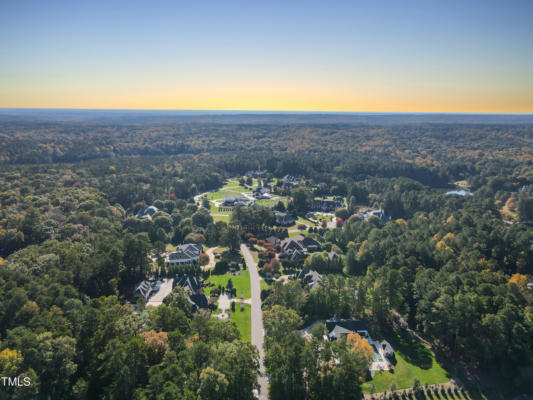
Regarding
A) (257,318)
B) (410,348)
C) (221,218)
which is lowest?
(410,348)

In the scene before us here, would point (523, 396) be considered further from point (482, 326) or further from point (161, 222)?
point (161, 222)

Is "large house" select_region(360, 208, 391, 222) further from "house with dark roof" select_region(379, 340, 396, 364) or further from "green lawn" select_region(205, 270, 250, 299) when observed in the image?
"house with dark roof" select_region(379, 340, 396, 364)

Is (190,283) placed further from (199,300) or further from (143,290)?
(143,290)

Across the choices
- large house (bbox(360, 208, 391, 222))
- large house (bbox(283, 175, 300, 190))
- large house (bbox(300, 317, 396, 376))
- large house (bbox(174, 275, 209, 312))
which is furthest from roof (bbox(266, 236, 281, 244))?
large house (bbox(283, 175, 300, 190))

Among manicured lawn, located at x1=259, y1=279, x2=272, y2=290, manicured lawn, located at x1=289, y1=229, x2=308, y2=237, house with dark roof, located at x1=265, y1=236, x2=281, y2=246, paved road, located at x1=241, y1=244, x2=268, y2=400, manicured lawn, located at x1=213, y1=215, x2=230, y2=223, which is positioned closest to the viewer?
paved road, located at x1=241, y1=244, x2=268, y2=400

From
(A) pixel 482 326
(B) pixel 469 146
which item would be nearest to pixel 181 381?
(A) pixel 482 326

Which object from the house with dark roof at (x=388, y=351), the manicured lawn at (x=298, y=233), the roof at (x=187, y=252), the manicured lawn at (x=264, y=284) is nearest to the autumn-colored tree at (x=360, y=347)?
the house with dark roof at (x=388, y=351)

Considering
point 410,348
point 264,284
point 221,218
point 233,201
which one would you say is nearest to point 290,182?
point 233,201
